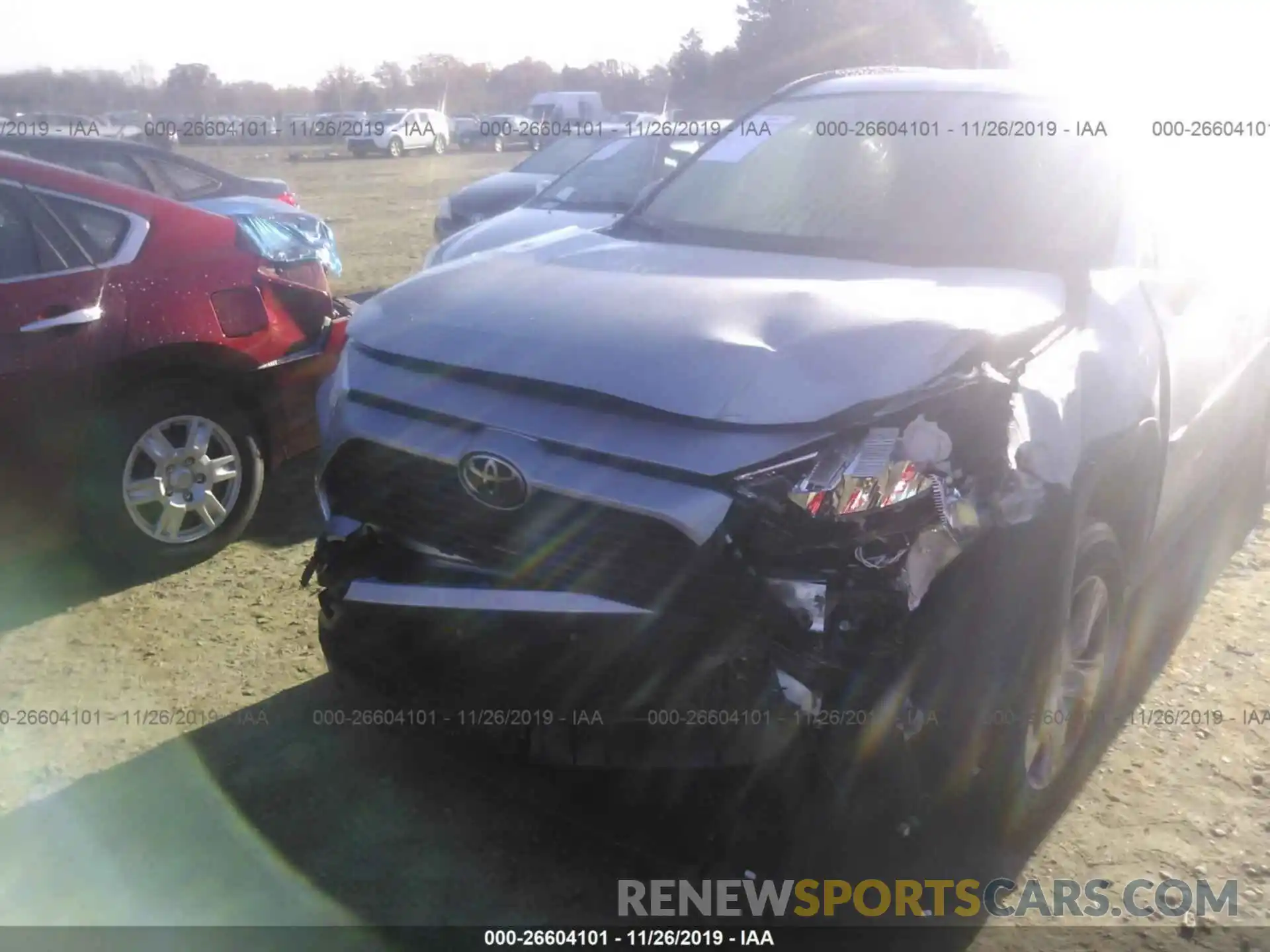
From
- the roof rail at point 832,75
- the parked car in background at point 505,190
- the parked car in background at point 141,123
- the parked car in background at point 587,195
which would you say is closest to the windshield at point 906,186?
the roof rail at point 832,75

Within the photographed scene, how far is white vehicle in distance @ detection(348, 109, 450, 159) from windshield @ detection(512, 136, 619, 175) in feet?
96.9

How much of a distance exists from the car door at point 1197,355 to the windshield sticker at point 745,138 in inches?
56.4

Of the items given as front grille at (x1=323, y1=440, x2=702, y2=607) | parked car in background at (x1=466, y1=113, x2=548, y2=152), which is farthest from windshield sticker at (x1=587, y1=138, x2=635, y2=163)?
parked car in background at (x1=466, y1=113, x2=548, y2=152)

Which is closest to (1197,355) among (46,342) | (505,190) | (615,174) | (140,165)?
(46,342)

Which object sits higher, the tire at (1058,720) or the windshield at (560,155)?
the windshield at (560,155)

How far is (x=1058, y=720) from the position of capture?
280 cm

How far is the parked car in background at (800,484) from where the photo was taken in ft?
7.11

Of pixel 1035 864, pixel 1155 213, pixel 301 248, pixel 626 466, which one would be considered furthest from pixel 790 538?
pixel 301 248

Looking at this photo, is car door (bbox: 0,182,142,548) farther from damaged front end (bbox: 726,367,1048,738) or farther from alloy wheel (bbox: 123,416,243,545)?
damaged front end (bbox: 726,367,1048,738)

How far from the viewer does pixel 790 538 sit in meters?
2.16

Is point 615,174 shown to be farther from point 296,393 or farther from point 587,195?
point 296,393

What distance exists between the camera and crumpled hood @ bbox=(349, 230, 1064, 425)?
2330mm

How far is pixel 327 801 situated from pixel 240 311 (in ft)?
7.27

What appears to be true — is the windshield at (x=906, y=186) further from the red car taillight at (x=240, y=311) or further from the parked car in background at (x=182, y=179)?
the parked car in background at (x=182, y=179)
